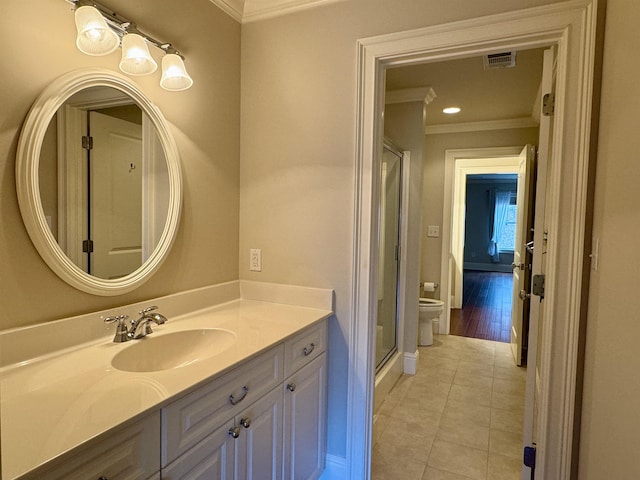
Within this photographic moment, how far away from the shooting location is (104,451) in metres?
0.81

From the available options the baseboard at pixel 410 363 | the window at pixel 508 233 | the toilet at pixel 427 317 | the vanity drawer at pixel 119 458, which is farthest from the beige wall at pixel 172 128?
the window at pixel 508 233

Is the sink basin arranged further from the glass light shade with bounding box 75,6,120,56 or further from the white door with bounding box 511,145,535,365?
the white door with bounding box 511,145,535,365

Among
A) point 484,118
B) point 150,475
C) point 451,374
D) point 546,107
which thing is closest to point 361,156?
point 546,107

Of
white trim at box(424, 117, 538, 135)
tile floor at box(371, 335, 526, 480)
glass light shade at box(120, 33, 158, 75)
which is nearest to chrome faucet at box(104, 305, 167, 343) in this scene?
glass light shade at box(120, 33, 158, 75)

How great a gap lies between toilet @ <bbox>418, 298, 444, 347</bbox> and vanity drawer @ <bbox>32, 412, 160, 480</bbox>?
3061 millimetres

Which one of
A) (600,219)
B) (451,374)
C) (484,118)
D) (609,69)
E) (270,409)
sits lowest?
(451,374)

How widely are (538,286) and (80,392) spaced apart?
1.67 metres

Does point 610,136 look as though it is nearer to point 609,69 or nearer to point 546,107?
point 609,69

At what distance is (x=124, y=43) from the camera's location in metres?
1.32

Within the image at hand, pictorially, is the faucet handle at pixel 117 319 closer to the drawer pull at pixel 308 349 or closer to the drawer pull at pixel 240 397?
the drawer pull at pixel 240 397

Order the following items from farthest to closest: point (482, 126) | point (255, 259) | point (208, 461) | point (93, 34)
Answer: point (482, 126) < point (255, 259) < point (93, 34) < point (208, 461)

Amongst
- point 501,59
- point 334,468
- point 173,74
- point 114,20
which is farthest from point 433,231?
point 114,20

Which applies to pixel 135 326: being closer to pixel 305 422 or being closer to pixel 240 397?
pixel 240 397

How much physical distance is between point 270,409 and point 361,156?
3.70 ft
